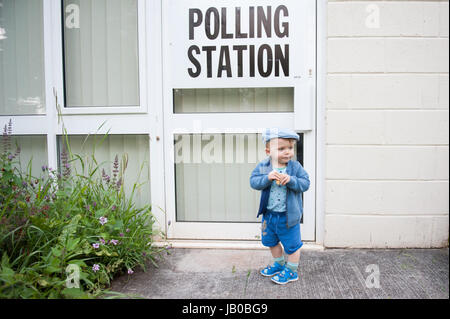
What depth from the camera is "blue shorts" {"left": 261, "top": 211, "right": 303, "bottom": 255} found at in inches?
85.0

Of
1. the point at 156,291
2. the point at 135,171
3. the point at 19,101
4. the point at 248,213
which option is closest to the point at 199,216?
the point at 248,213

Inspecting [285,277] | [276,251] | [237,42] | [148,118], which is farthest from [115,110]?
[285,277]

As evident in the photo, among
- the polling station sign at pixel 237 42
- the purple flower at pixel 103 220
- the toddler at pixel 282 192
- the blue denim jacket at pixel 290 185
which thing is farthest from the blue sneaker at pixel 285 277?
the polling station sign at pixel 237 42

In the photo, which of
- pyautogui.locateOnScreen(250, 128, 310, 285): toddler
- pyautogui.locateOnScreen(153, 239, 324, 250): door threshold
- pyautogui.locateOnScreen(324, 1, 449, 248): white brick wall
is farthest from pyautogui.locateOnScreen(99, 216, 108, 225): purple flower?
pyautogui.locateOnScreen(324, 1, 449, 248): white brick wall

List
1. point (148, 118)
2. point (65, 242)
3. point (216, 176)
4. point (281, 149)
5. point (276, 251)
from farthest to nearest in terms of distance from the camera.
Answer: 1. point (216, 176)
2. point (148, 118)
3. point (276, 251)
4. point (281, 149)
5. point (65, 242)

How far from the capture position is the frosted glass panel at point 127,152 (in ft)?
9.94

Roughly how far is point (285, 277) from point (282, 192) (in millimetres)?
579

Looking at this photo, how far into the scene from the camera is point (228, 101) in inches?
116

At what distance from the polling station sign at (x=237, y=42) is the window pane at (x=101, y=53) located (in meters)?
0.38

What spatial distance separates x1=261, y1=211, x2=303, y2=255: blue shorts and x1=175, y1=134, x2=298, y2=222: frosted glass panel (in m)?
0.80

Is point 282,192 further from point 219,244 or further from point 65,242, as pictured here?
point 65,242

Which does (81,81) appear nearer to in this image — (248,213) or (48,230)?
(48,230)
